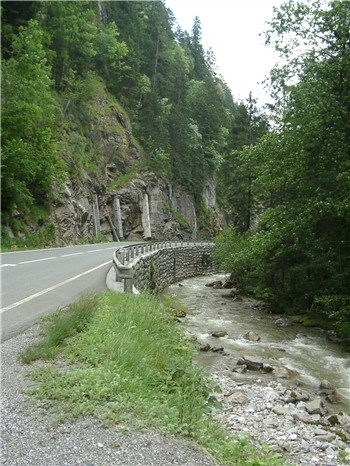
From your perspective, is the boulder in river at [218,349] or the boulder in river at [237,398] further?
the boulder in river at [218,349]

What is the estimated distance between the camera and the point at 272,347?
1221cm

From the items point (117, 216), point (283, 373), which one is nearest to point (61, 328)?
point (283, 373)

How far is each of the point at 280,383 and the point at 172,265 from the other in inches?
891

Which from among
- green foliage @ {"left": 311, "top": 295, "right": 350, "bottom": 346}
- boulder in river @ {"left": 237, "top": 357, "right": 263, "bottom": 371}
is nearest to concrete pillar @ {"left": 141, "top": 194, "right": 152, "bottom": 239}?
green foliage @ {"left": 311, "top": 295, "right": 350, "bottom": 346}

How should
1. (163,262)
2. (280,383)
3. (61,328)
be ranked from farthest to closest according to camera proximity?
(163,262)
(280,383)
(61,328)

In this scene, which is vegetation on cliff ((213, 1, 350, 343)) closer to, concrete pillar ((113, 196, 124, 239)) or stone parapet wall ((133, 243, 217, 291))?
stone parapet wall ((133, 243, 217, 291))

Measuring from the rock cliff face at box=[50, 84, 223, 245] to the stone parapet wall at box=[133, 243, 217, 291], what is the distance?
25.0 ft

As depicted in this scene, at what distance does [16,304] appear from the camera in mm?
7801

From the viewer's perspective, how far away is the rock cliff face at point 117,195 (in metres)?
33.9

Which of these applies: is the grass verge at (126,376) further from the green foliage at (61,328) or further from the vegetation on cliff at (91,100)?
the vegetation on cliff at (91,100)

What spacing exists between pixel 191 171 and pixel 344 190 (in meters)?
44.4

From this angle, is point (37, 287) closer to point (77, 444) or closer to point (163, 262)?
point (77, 444)

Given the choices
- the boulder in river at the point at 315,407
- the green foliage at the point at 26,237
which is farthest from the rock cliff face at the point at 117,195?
the boulder in river at the point at 315,407

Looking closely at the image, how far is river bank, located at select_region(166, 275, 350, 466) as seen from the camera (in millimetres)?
6328
